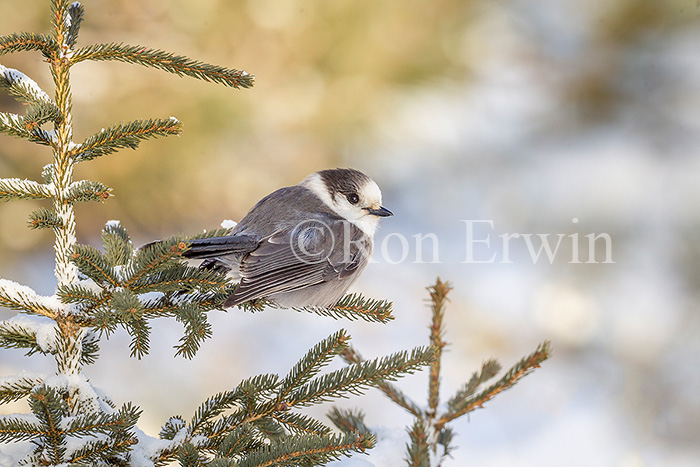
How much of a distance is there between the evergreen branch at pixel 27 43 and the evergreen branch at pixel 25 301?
395 mm

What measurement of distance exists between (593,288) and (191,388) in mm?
2058

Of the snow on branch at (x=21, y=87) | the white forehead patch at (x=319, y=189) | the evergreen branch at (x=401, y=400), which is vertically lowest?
the evergreen branch at (x=401, y=400)

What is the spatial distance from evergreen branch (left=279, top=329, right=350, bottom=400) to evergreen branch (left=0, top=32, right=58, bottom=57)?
27.3 inches

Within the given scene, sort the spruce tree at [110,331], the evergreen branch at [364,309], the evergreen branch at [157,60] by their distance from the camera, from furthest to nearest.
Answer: the evergreen branch at [364,309] < the evergreen branch at [157,60] < the spruce tree at [110,331]

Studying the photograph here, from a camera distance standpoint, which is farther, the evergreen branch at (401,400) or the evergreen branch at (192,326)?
the evergreen branch at (401,400)

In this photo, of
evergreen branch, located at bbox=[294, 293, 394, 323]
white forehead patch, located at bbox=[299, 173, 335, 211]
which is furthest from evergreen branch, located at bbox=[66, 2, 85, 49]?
white forehead patch, located at bbox=[299, 173, 335, 211]

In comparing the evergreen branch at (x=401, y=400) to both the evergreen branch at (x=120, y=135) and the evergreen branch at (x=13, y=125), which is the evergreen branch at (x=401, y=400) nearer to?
the evergreen branch at (x=120, y=135)

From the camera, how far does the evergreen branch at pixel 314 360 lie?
1150 mm

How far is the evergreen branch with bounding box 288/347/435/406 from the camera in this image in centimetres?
116

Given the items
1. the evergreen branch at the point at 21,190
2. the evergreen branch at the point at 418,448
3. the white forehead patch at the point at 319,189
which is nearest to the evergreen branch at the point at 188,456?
the evergreen branch at the point at 418,448

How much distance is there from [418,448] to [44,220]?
786mm

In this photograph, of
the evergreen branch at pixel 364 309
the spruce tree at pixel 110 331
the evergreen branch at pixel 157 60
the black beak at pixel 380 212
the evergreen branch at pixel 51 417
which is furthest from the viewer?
the black beak at pixel 380 212

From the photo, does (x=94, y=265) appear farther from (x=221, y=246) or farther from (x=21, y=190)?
(x=221, y=246)

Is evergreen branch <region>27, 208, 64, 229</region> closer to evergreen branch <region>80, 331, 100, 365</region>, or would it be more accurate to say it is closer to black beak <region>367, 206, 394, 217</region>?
evergreen branch <region>80, 331, 100, 365</region>
